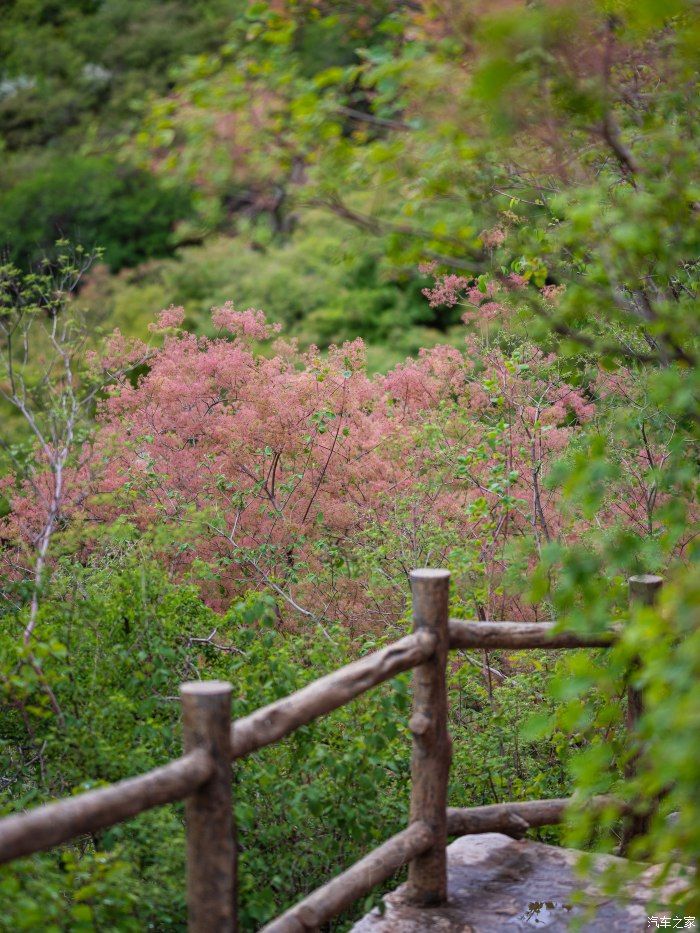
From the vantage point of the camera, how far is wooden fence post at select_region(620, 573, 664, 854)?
11.8 ft

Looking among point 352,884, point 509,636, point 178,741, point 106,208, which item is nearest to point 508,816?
point 509,636

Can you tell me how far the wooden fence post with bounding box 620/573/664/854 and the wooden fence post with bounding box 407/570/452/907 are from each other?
702 millimetres

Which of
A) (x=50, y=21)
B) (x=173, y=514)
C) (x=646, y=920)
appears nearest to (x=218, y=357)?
(x=173, y=514)

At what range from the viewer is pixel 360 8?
3.41m

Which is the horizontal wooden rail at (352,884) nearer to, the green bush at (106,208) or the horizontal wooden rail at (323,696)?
the horizontal wooden rail at (323,696)

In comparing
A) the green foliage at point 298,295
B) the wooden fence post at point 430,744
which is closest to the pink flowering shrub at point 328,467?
the wooden fence post at point 430,744

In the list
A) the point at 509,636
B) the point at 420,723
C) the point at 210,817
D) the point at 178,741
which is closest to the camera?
the point at 210,817

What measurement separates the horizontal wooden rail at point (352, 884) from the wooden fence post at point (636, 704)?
84 cm

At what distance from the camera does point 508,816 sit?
146 inches

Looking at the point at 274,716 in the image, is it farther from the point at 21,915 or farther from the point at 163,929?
the point at 163,929

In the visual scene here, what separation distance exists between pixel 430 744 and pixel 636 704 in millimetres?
863

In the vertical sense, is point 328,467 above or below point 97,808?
below

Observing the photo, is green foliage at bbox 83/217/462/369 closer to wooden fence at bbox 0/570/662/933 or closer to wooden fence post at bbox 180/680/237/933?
wooden fence at bbox 0/570/662/933

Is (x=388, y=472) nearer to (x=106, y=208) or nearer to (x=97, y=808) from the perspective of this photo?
(x=97, y=808)
